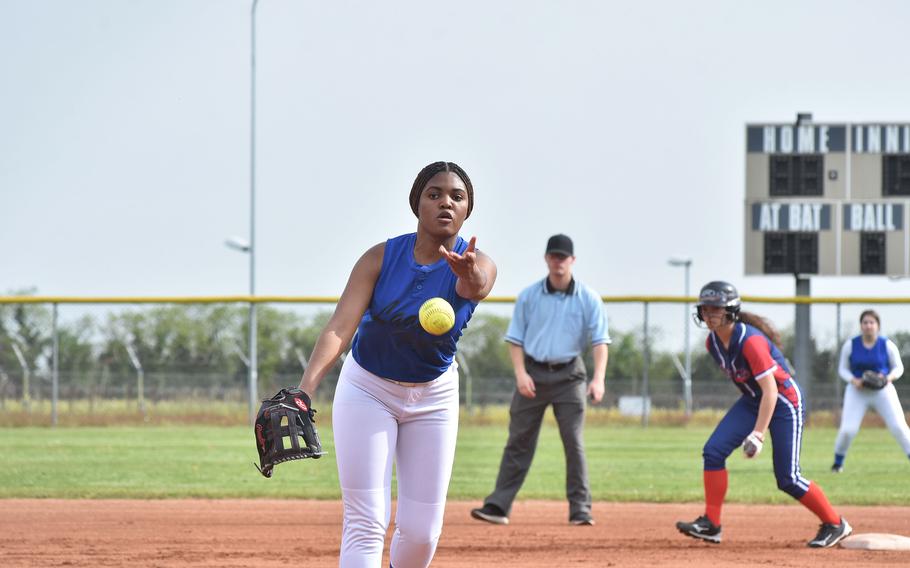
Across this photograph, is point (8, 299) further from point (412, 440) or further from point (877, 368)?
point (412, 440)

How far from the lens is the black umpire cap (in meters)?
8.82

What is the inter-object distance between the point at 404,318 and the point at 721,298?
350cm

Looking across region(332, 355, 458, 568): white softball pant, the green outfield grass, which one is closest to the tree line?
the green outfield grass

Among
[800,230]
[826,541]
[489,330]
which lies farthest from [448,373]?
[800,230]

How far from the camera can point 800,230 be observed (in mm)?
21375

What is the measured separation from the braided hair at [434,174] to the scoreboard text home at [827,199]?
1741 cm

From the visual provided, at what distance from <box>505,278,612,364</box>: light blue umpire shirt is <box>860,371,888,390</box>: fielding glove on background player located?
5.01 metres

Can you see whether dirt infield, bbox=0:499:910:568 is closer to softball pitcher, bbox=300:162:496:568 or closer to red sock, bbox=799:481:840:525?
red sock, bbox=799:481:840:525

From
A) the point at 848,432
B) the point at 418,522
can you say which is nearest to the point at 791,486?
the point at 418,522

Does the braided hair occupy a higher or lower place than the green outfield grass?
higher

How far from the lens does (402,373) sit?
4555mm

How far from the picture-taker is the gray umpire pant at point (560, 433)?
8.97 m

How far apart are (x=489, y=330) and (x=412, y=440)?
15.3 metres

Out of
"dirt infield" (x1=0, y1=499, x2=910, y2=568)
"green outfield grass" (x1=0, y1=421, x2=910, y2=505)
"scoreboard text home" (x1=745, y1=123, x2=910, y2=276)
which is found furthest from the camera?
"scoreboard text home" (x1=745, y1=123, x2=910, y2=276)
